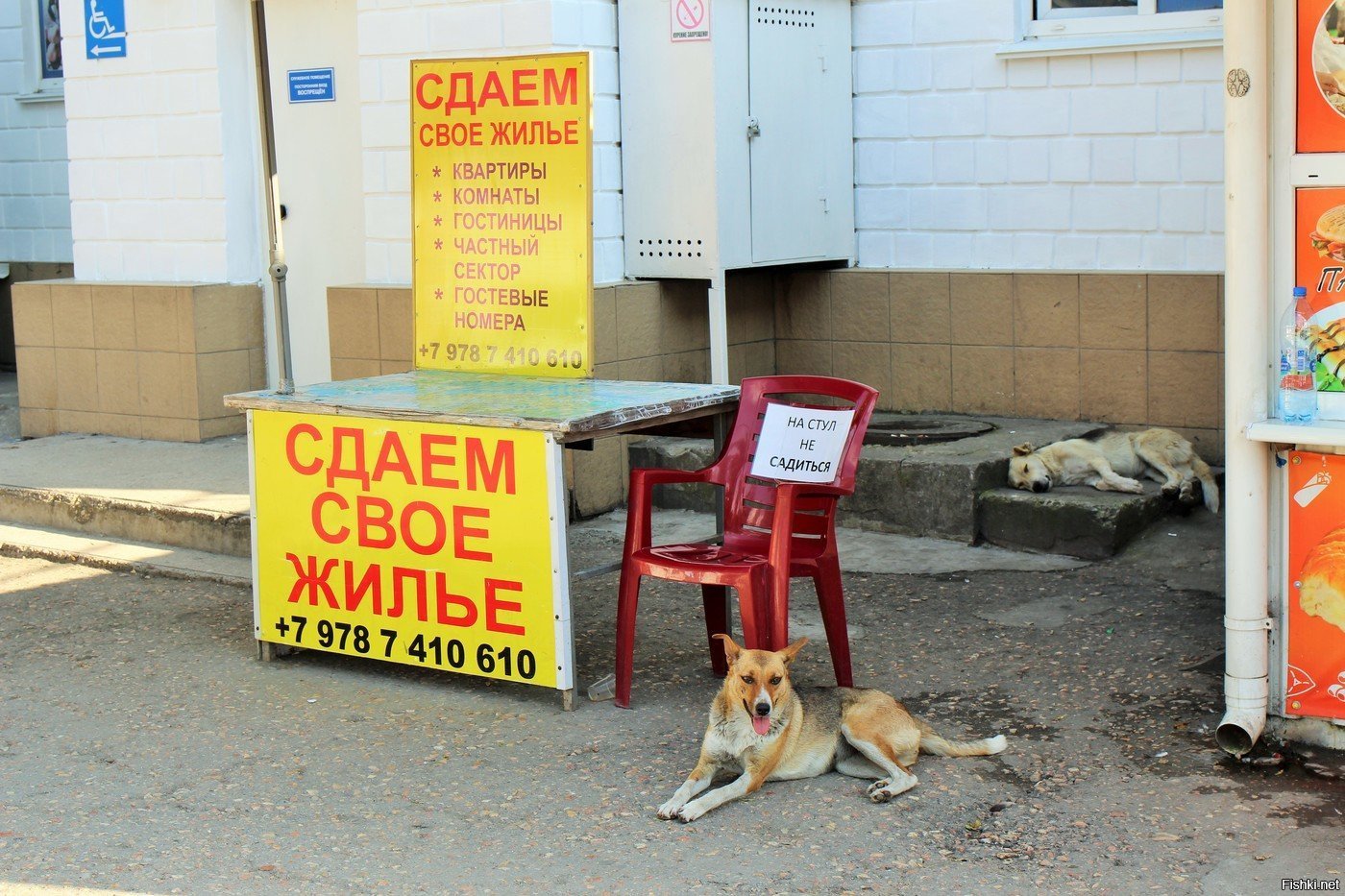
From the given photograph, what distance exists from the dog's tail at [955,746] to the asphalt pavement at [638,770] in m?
0.03

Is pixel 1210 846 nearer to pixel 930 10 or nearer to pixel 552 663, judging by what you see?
pixel 552 663

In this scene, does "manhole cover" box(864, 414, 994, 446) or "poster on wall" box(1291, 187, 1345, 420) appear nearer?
"poster on wall" box(1291, 187, 1345, 420)

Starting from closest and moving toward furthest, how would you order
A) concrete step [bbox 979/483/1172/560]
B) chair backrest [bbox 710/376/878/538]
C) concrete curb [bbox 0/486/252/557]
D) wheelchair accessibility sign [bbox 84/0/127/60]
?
chair backrest [bbox 710/376/878/538], concrete step [bbox 979/483/1172/560], concrete curb [bbox 0/486/252/557], wheelchair accessibility sign [bbox 84/0/127/60]

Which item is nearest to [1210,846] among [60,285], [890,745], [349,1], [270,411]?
[890,745]

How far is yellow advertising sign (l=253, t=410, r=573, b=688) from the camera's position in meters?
5.30

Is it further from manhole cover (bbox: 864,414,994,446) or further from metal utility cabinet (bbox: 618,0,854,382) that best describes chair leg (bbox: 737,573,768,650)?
metal utility cabinet (bbox: 618,0,854,382)

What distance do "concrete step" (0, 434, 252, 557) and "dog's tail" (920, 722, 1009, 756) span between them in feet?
12.5

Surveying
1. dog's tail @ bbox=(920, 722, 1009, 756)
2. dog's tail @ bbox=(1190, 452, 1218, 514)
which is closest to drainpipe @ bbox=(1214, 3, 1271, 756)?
dog's tail @ bbox=(920, 722, 1009, 756)

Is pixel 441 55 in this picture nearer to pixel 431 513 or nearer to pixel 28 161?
pixel 431 513

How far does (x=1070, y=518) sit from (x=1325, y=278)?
2678 mm

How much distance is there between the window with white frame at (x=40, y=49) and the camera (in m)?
12.5

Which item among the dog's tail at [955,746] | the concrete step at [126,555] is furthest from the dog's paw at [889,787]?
the concrete step at [126,555]

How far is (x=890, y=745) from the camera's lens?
4617 millimetres

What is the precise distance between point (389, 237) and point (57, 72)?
5.56 m
